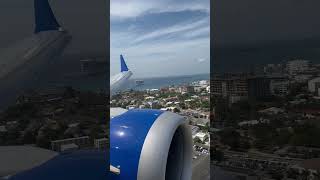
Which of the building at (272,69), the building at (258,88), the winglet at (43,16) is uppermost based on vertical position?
the winglet at (43,16)

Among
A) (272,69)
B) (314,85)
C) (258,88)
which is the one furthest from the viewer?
(258,88)

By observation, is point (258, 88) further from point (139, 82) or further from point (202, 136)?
point (139, 82)

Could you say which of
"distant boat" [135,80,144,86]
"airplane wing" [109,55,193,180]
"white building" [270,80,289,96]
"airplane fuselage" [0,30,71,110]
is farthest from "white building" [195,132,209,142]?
"distant boat" [135,80,144,86]

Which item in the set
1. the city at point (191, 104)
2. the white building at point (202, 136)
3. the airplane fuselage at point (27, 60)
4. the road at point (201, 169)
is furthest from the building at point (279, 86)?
the white building at point (202, 136)

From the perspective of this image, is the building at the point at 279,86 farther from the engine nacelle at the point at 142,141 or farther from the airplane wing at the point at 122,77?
the airplane wing at the point at 122,77

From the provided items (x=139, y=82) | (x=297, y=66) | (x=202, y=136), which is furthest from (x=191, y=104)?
(x=297, y=66)

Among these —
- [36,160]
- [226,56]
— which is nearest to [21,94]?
[36,160]
